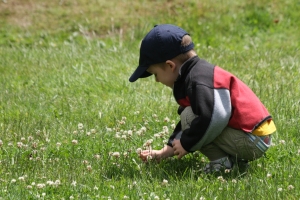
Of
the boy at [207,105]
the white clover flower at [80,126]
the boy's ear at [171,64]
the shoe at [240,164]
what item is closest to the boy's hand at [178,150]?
the boy at [207,105]

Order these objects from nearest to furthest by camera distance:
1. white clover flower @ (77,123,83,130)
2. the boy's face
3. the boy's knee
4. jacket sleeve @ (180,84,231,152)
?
jacket sleeve @ (180,84,231,152) → the boy's knee → the boy's face → white clover flower @ (77,123,83,130)

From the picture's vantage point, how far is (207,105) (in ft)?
14.9

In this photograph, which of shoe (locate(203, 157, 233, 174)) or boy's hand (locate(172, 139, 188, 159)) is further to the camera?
shoe (locate(203, 157, 233, 174))

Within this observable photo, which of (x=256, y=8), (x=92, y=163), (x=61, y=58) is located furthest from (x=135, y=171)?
(x=256, y=8)

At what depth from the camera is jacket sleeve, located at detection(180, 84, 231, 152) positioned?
4.54 m

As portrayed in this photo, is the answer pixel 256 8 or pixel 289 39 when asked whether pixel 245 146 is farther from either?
pixel 256 8

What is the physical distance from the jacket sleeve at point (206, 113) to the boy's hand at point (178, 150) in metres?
0.08

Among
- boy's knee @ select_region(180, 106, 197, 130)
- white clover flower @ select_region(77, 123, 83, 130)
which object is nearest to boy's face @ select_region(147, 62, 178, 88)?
boy's knee @ select_region(180, 106, 197, 130)

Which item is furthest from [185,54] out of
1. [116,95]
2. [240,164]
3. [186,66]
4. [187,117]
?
[116,95]

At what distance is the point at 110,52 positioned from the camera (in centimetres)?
923

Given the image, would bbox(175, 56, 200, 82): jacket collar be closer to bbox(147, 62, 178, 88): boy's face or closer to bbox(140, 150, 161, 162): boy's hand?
bbox(147, 62, 178, 88): boy's face

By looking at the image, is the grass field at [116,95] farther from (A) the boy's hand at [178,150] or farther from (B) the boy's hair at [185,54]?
(B) the boy's hair at [185,54]

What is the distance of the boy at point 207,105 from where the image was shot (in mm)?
4590

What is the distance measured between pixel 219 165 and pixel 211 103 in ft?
2.00
